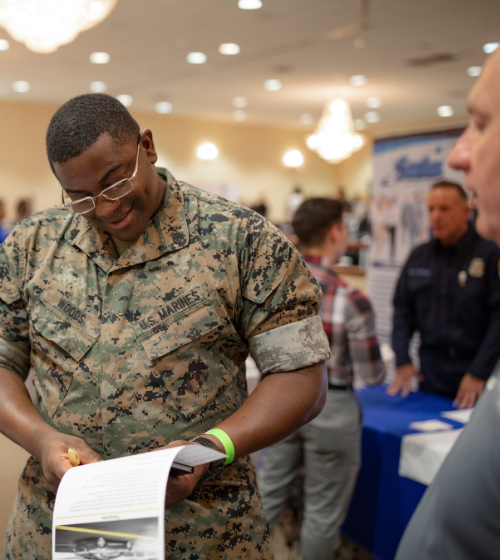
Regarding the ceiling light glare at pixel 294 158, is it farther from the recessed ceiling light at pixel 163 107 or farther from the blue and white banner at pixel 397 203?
the blue and white banner at pixel 397 203

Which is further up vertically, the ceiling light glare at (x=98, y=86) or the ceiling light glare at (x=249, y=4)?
the ceiling light glare at (x=98, y=86)

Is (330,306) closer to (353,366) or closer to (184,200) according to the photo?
(353,366)

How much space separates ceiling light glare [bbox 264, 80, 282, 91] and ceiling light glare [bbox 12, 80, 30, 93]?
4049mm

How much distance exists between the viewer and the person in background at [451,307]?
272 centimetres

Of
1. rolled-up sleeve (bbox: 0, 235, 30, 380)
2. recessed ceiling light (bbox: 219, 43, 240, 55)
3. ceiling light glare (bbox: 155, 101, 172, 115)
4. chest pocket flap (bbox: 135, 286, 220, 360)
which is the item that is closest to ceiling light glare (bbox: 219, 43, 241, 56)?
recessed ceiling light (bbox: 219, 43, 240, 55)

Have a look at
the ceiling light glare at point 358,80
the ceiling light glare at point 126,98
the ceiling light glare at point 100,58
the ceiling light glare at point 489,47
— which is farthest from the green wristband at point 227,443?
the ceiling light glare at point 126,98

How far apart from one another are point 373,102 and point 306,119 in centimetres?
254

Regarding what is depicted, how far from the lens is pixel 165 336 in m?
1.08

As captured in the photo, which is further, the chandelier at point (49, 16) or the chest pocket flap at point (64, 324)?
the chandelier at point (49, 16)

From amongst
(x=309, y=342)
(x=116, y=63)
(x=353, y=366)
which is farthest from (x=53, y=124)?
(x=116, y=63)

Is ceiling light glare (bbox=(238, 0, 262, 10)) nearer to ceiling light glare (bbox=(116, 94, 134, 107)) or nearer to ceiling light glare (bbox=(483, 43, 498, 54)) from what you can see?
ceiling light glare (bbox=(483, 43, 498, 54))

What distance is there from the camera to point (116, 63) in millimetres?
7977

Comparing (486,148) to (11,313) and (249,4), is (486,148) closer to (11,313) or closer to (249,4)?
(11,313)

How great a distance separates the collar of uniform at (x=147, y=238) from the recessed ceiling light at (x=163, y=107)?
10778mm
